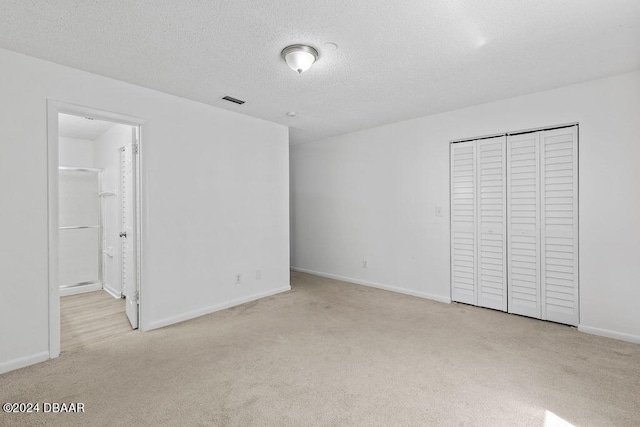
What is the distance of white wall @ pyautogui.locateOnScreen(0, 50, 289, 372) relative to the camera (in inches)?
94.7

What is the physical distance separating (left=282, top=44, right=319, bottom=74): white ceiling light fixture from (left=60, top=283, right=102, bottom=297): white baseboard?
4620 millimetres

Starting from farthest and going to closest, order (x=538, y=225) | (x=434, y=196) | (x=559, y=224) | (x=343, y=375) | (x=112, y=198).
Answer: (x=112, y=198), (x=434, y=196), (x=538, y=225), (x=559, y=224), (x=343, y=375)

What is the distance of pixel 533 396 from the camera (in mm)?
2031

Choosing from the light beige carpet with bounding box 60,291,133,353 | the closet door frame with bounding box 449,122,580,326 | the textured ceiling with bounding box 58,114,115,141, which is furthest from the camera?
the textured ceiling with bounding box 58,114,115,141

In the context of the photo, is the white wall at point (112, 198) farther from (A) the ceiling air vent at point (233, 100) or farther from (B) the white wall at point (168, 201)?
(A) the ceiling air vent at point (233, 100)

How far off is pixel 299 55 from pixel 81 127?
375 cm

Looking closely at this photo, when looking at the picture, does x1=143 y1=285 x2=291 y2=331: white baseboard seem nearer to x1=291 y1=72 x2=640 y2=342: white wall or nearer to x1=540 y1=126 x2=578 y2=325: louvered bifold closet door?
x1=291 y1=72 x2=640 y2=342: white wall

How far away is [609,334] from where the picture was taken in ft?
9.64

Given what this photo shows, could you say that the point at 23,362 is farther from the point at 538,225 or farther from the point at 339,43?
the point at 538,225

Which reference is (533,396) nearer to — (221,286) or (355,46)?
(355,46)

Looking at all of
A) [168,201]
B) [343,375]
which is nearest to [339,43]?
[168,201]

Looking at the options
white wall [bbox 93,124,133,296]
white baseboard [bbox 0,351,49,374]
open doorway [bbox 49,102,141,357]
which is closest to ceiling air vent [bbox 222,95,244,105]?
open doorway [bbox 49,102,141,357]

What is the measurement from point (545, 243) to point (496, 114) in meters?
1.53

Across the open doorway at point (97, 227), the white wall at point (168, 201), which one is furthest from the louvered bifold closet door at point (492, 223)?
the open doorway at point (97, 227)
